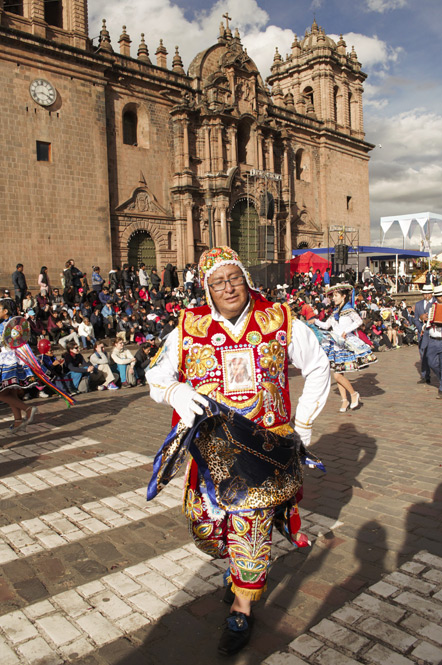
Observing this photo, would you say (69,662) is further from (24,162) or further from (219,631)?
(24,162)

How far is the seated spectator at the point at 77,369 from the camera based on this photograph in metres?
12.0

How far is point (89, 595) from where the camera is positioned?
3.34 meters

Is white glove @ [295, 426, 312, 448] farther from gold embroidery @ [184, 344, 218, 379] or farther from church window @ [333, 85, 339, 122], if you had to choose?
church window @ [333, 85, 339, 122]

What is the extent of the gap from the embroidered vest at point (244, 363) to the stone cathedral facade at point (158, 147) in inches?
735

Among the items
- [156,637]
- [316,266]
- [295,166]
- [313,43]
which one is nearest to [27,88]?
[316,266]

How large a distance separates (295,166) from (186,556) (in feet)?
113

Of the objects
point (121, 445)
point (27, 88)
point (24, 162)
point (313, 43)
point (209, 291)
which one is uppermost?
point (313, 43)

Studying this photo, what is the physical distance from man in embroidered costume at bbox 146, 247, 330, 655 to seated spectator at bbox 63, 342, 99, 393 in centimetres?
932

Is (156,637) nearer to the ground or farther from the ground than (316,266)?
nearer to the ground

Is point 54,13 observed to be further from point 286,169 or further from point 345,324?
point 345,324

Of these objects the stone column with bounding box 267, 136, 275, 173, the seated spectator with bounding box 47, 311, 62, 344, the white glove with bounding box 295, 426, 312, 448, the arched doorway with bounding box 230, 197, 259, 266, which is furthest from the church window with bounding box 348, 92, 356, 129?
the white glove with bounding box 295, 426, 312, 448

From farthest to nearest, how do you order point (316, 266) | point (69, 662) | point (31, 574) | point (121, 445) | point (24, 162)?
point (316, 266) < point (24, 162) < point (121, 445) < point (31, 574) < point (69, 662)

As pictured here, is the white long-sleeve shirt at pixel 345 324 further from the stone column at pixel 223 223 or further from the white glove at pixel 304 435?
the stone column at pixel 223 223

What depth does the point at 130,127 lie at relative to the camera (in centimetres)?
2564
